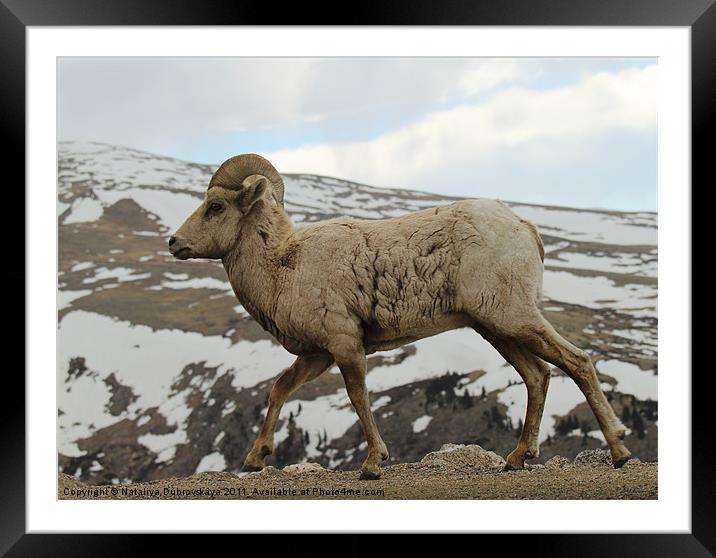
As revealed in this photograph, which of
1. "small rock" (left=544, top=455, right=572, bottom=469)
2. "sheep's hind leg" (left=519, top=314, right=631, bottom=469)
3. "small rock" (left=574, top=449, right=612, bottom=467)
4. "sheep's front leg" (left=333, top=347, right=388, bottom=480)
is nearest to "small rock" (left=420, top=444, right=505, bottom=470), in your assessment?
"small rock" (left=544, top=455, right=572, bottom=469)

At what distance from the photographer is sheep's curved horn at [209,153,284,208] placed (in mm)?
10711

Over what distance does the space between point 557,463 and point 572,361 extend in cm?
253

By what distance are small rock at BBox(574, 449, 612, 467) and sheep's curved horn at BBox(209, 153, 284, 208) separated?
16.8ft

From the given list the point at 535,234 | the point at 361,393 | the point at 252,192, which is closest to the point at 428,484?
the point at 361,393

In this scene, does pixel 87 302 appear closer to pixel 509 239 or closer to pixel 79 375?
pixel 79 375

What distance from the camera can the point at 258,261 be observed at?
10648 millimetres

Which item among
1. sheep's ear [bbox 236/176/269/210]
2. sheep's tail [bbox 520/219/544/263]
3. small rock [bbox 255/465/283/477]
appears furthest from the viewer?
small rock [bbox 255/465/283/477]

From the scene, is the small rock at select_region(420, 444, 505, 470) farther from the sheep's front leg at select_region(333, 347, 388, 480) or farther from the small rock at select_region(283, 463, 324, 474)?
the sheep's front leg at select_region(333, 347, 388, 480)

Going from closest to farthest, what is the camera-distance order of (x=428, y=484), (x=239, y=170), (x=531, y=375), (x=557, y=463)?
(x=531, y=375) → (x=239, y=170) → (x=428, y=484) → (x=557, y=463)

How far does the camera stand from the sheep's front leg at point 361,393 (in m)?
10.2

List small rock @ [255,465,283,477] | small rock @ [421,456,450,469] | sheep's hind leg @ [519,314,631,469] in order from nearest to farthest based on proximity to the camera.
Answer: sheep's hind leg @ [519,314,631,469] → small rock @ [255,465,283,477] → small rock @ [421,456,450,469]

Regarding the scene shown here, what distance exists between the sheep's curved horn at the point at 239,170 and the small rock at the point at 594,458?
511 centimetres
